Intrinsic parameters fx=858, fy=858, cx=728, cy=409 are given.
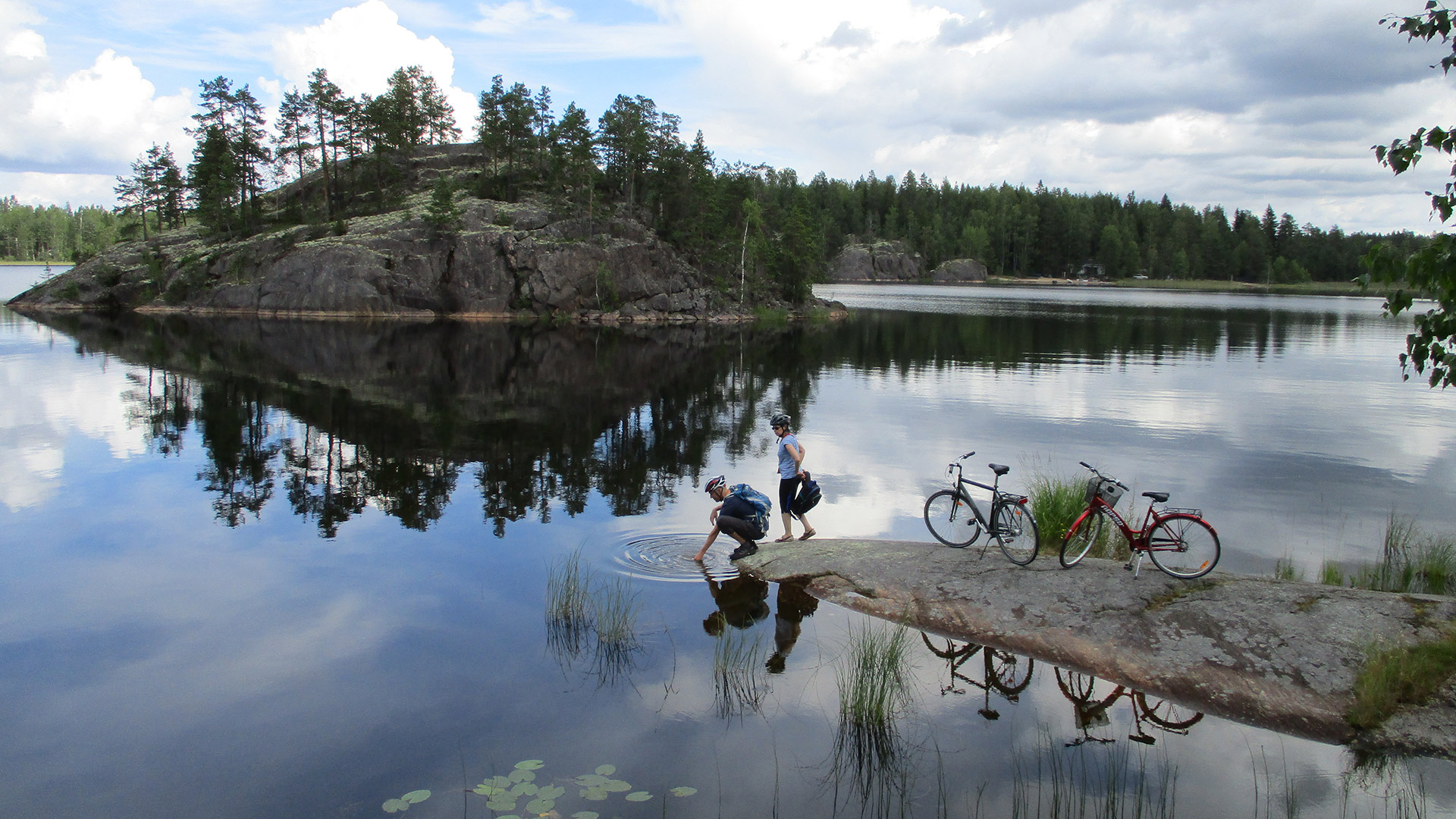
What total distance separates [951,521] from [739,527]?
3.89m

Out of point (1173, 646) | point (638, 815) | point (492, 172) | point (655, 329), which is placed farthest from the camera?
point (492, 172)

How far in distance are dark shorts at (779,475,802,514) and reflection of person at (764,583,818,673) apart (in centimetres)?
220

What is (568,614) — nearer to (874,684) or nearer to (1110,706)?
(874,684)

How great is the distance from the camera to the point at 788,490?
15.5 metres

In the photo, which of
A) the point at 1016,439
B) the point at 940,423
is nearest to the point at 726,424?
the point at 940,423

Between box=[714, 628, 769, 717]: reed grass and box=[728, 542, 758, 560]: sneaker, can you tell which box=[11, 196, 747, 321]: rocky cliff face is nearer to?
box=[728, 542, 758, 560]: sneaker

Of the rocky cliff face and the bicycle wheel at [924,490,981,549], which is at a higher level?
the rocky cliff face

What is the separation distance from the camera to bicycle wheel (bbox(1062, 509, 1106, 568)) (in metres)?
12.3

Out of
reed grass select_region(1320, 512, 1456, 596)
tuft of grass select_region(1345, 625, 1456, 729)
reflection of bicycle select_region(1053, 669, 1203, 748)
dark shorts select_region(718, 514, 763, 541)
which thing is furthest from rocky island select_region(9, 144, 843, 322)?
tuft of grass select_region(1345, 625, 1456, 729)

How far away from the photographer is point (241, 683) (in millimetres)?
10438

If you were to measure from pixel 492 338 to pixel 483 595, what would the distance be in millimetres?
48011

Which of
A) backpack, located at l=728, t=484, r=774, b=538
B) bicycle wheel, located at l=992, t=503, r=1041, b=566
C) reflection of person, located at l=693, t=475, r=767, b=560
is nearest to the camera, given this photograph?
bicycle wheel, located at l=992, t=503, r=1041, b=566

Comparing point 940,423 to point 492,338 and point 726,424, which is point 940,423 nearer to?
point 726,424

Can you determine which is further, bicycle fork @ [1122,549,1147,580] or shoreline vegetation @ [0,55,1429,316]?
shoreline vegetation @ [0,55,1429,316]
